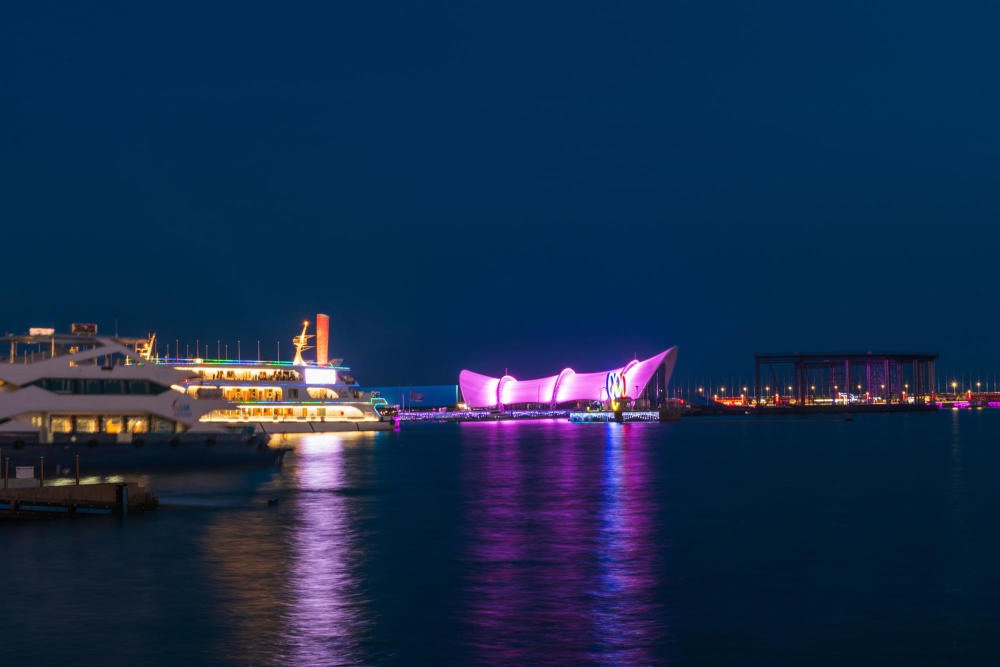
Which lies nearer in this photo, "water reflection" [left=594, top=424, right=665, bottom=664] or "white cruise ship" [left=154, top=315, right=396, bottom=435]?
"water reflection" [left=594, top=424, right=665, bottom=664]

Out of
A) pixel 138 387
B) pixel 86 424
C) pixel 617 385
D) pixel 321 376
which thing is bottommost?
pixel 86 424

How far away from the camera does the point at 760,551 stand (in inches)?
1075

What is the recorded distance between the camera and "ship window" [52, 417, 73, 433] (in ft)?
179

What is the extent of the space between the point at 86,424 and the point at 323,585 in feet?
126

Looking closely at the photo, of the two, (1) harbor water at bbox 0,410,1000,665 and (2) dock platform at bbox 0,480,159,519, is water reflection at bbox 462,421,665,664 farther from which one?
(2) dock platform at bbox 0,480,159,519

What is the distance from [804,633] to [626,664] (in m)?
4.03

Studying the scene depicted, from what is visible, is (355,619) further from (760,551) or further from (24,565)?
(760,551)

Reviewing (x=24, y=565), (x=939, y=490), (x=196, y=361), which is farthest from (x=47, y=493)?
(x=196, y=361)

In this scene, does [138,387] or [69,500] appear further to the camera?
[138,387]

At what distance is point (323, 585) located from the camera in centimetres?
2264

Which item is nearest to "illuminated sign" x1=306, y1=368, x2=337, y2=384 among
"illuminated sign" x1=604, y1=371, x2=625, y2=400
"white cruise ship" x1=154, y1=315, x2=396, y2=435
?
"white cruise ship" x1=154, y1=315, x2=396, y2=435

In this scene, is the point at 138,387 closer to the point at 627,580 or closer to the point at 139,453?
the point at 139,453

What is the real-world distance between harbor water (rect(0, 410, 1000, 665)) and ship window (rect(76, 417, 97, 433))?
12.5 m

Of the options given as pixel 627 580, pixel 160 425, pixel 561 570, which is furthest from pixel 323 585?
pixel 160 425
